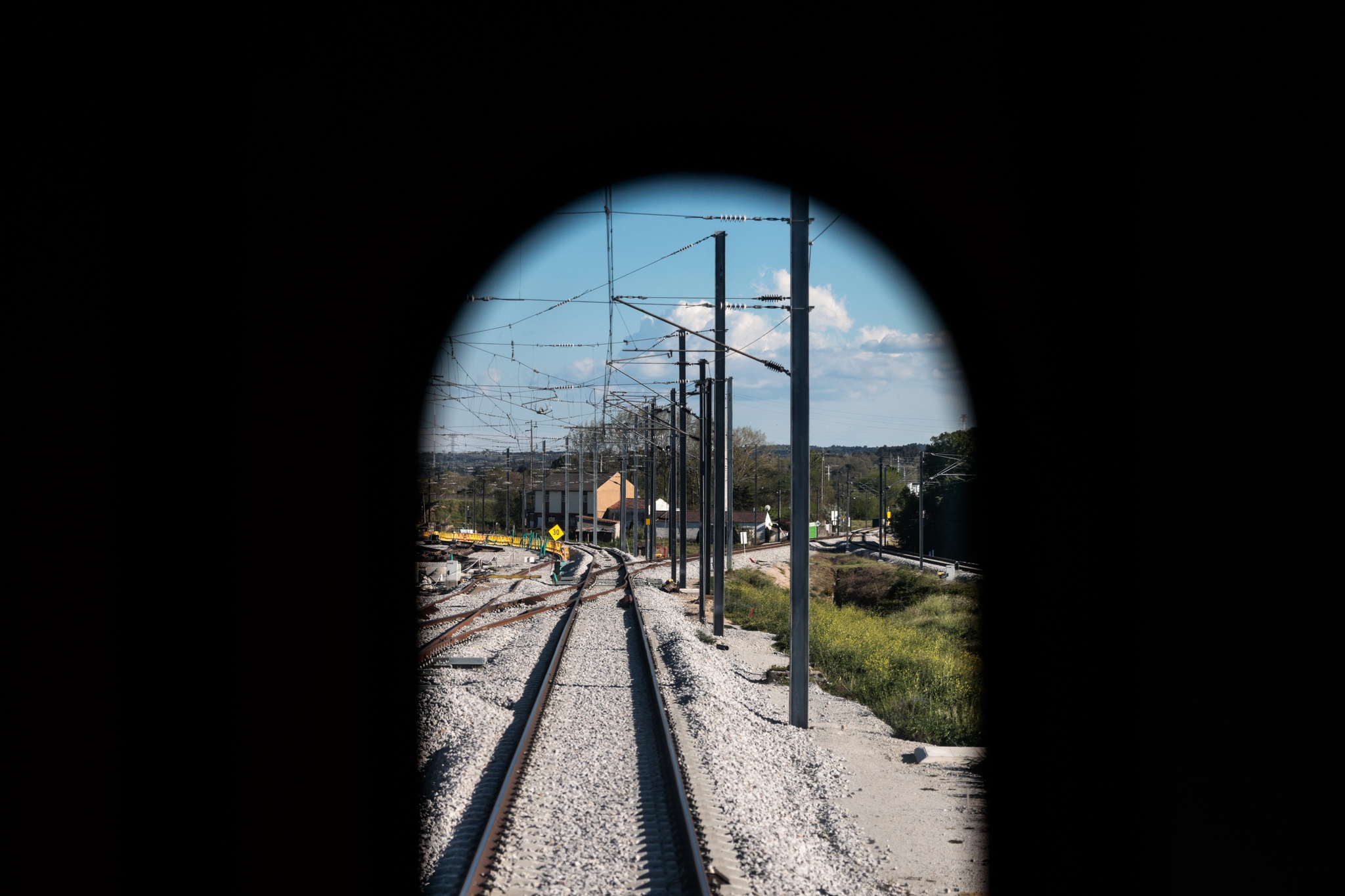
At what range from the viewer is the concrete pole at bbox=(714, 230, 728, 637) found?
51.7ft

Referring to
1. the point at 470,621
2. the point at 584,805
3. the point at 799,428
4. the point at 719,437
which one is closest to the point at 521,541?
the point at 470,621

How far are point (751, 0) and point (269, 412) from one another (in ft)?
15.3

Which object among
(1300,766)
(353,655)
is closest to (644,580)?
(353,655)

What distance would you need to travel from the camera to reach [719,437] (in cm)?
1691

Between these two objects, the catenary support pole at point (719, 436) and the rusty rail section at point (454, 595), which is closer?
the catenary support pole at point (719, 436)

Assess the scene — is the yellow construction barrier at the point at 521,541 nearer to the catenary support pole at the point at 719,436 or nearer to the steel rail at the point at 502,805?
the catenary support pole at the point at 719,436

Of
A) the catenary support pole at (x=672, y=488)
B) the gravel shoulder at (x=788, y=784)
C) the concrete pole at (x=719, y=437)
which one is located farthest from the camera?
the catenary support pole at (x=672, y=488)

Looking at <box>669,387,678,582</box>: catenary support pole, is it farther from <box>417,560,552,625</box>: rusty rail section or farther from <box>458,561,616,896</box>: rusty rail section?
<box>458,561,616,896</box>: rusty rail section

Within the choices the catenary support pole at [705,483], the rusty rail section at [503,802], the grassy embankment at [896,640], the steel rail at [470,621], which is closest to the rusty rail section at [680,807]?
the rusty rail section at [503,802]

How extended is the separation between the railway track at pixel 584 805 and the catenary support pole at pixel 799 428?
1.52 m

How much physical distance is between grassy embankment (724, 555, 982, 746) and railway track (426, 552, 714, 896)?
2855mm

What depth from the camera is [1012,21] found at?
592 centimetres

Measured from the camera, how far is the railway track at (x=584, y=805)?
17.4 feet

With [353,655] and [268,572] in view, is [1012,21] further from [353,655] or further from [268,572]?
[353,655]
